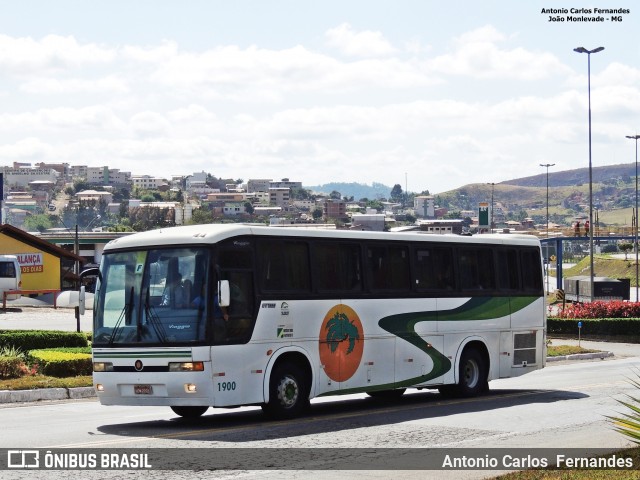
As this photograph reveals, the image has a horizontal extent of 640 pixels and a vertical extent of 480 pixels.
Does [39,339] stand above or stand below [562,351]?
above

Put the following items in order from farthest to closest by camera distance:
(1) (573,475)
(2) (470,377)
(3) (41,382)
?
(3) (41,382)
(2) (470,377)
(1) (573,475)

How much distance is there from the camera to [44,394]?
2219 centimetres

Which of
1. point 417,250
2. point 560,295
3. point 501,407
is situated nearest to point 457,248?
point 417,250

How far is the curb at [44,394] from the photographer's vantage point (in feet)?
71.2

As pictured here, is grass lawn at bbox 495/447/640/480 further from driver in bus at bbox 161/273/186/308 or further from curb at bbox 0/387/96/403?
curb at bbox 0/387/96/403

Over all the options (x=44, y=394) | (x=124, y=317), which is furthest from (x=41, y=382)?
(x=124, y=317)

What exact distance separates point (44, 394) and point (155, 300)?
252 inches

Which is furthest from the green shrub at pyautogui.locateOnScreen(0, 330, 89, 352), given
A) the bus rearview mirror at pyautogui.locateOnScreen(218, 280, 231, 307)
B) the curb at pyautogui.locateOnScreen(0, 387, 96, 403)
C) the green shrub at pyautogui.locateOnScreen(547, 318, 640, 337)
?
the green shrub at pyautogui.locateOnScreen(547, 318, 640, 337)

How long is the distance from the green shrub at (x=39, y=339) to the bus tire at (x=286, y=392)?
10985 millimetres

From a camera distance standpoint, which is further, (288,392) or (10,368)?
(10,368)

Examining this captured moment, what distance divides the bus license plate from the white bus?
0.05ft

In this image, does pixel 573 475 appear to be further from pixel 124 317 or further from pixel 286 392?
pixel 124 317

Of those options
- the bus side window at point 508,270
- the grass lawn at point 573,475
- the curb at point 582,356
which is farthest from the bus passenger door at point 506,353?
the curb at point 582,356

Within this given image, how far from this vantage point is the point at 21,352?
26688 mm
